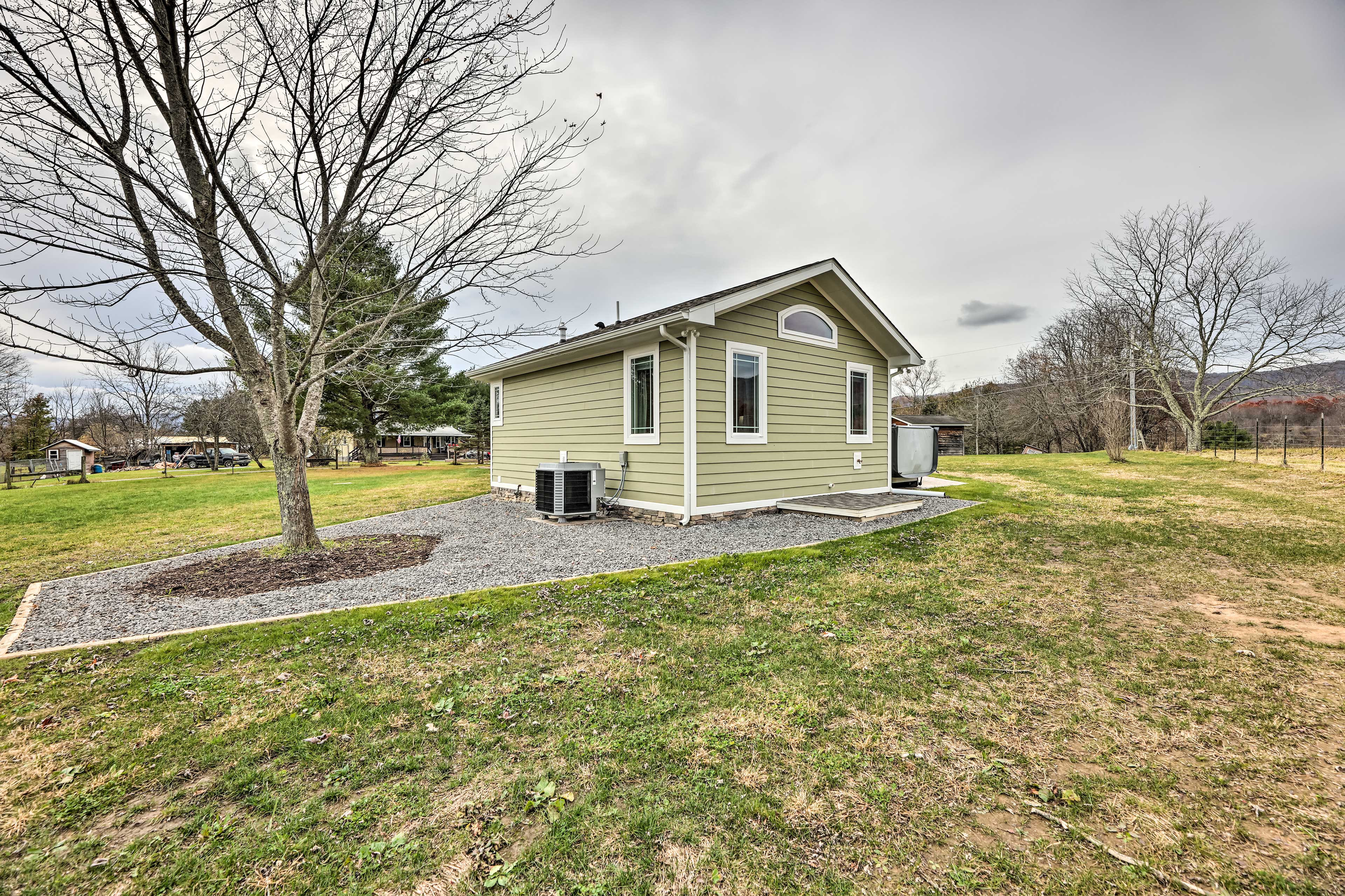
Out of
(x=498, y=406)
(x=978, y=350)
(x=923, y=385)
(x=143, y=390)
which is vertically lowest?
(x=498, y=406)

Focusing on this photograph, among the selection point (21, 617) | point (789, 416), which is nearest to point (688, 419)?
point (789, 416)

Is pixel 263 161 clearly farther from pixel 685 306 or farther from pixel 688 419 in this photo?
pixel 688 419

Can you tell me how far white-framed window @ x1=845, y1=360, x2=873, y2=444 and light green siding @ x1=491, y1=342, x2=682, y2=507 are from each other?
13.7ft

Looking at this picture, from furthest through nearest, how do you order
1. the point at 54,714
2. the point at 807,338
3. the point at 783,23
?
the point at 807,338, the point at 783,23, the point at 54,714

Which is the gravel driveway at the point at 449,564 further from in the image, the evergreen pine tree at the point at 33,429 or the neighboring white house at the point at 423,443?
the neighboring white house at the point at 423,443

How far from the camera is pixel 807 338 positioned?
9.39 metres

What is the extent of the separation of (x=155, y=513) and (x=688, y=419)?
12733 mm

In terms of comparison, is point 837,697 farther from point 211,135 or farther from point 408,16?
point 211,135

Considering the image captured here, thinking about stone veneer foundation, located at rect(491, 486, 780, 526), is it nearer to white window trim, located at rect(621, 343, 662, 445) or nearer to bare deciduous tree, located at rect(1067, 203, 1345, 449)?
white window trim, located at rect(621, 343, 662, 445)

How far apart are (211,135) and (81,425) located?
5957 centimetres

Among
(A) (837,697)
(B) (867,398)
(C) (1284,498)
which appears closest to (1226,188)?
(C) (1284,498)

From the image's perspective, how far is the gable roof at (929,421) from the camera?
798 inches

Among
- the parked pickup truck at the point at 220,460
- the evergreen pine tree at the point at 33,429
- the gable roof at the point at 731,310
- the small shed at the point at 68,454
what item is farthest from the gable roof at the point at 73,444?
the gable roof at the point at 731,310

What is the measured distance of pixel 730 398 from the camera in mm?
8164
